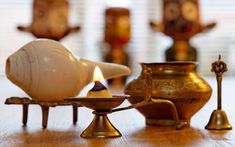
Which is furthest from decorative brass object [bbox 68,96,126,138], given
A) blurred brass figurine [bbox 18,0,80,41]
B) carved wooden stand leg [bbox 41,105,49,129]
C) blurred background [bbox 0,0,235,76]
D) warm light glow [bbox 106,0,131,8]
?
blurred background [bbox 0,0,235,76]

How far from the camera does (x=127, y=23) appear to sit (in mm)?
2531

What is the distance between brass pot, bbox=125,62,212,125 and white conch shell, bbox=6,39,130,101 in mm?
82

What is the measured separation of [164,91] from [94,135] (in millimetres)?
161

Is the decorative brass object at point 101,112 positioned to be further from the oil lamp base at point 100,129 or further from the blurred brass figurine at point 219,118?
the blurred brass figurine at point 219,118

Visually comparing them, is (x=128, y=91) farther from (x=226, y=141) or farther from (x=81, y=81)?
(x=226, y=141)

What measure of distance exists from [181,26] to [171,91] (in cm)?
158

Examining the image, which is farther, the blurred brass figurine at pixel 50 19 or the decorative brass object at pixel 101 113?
the blurred brass figurine at pixel 50 19

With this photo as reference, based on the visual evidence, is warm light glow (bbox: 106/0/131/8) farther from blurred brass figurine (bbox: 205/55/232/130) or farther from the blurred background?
blurred brass figurine (bbox: 205/55/232/130)

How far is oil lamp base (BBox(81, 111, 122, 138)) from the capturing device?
2.46 feet

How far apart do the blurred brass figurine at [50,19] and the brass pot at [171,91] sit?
1500 mm

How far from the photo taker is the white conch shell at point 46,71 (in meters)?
0.86

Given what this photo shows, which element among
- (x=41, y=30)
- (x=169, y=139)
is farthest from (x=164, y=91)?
(x=41, y=30)

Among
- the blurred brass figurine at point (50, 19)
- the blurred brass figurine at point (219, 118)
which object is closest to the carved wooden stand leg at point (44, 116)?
the blurred brass figurine at point (219, 118)

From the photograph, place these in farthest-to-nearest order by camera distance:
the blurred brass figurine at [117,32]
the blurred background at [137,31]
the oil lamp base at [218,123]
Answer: the blurred background at [137,31]
the blurred brass figurine at [117,32]
the oil lamp base at [218,123]
